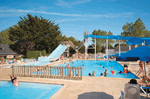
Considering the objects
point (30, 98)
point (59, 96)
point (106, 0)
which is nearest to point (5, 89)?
point (30, 98)

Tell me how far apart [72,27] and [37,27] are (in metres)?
19.2

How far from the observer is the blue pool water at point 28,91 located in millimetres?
7210

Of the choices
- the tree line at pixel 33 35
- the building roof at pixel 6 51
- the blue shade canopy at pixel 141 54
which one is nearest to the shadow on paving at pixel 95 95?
the blue shade canopy at pixel 141 54

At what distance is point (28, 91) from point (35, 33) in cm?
3731

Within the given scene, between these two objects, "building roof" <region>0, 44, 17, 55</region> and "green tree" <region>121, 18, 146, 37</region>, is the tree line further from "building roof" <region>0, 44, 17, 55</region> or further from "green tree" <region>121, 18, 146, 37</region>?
"green tree" <region>121, 18, 146, 37</region>

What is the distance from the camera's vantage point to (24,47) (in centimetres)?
3847

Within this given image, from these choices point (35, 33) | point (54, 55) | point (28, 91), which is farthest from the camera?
point (35, 33)

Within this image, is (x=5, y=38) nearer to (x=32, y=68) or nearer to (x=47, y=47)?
(x=47, y=47)

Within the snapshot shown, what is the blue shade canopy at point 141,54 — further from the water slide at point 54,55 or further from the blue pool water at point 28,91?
the water slide at point 54,55

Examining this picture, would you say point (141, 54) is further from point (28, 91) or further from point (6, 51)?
point (6, 51)

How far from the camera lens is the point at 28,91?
7859mm

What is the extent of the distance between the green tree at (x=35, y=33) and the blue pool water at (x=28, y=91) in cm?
3289

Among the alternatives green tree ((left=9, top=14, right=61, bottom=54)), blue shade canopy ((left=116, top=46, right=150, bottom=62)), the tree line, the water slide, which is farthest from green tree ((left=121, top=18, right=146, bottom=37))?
blue shade canopy ((left=116, top=46, right=150, bottom=62))

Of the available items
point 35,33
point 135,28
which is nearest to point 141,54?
point 35,33
